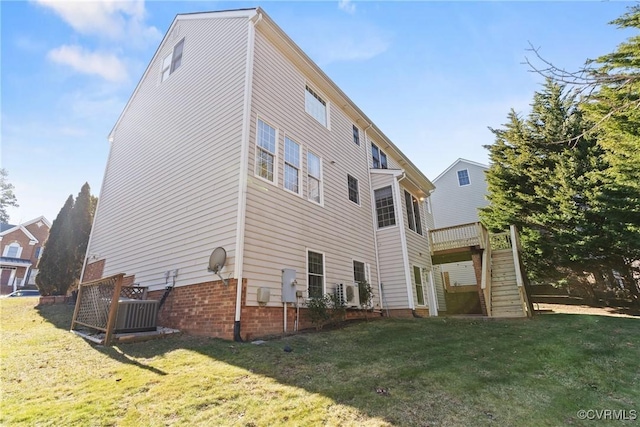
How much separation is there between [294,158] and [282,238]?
9.77 ft

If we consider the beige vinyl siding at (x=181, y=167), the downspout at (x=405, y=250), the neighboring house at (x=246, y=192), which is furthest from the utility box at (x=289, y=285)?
the downspout at (x=405, y=250)

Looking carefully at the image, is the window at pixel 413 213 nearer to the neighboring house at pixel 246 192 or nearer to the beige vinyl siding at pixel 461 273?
the neighboring house at pixel 246 192

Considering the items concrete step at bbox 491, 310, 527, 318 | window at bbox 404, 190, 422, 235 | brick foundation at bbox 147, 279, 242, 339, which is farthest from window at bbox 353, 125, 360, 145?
brick foundation at bbox 147, 279, 242, 339

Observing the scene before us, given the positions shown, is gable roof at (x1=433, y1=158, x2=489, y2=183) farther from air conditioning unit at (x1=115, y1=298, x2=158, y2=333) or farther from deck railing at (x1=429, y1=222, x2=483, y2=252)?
air conditioning unit at (x1=115, y1=298, x2=158, y2=333)

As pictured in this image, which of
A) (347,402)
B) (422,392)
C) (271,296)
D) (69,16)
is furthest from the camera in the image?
(69,16)

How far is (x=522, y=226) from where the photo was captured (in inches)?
671

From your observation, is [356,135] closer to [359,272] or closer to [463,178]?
[359,272]

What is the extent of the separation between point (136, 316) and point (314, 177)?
21.4ft

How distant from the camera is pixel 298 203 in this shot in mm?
9305

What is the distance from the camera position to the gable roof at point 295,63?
31.5 ft

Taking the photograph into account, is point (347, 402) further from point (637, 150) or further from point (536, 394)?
point (637, 150)

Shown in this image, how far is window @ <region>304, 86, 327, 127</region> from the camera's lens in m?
11.6

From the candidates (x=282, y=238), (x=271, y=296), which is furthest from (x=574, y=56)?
(x=271, y=296)

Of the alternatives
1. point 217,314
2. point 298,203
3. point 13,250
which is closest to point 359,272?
point 298,203
